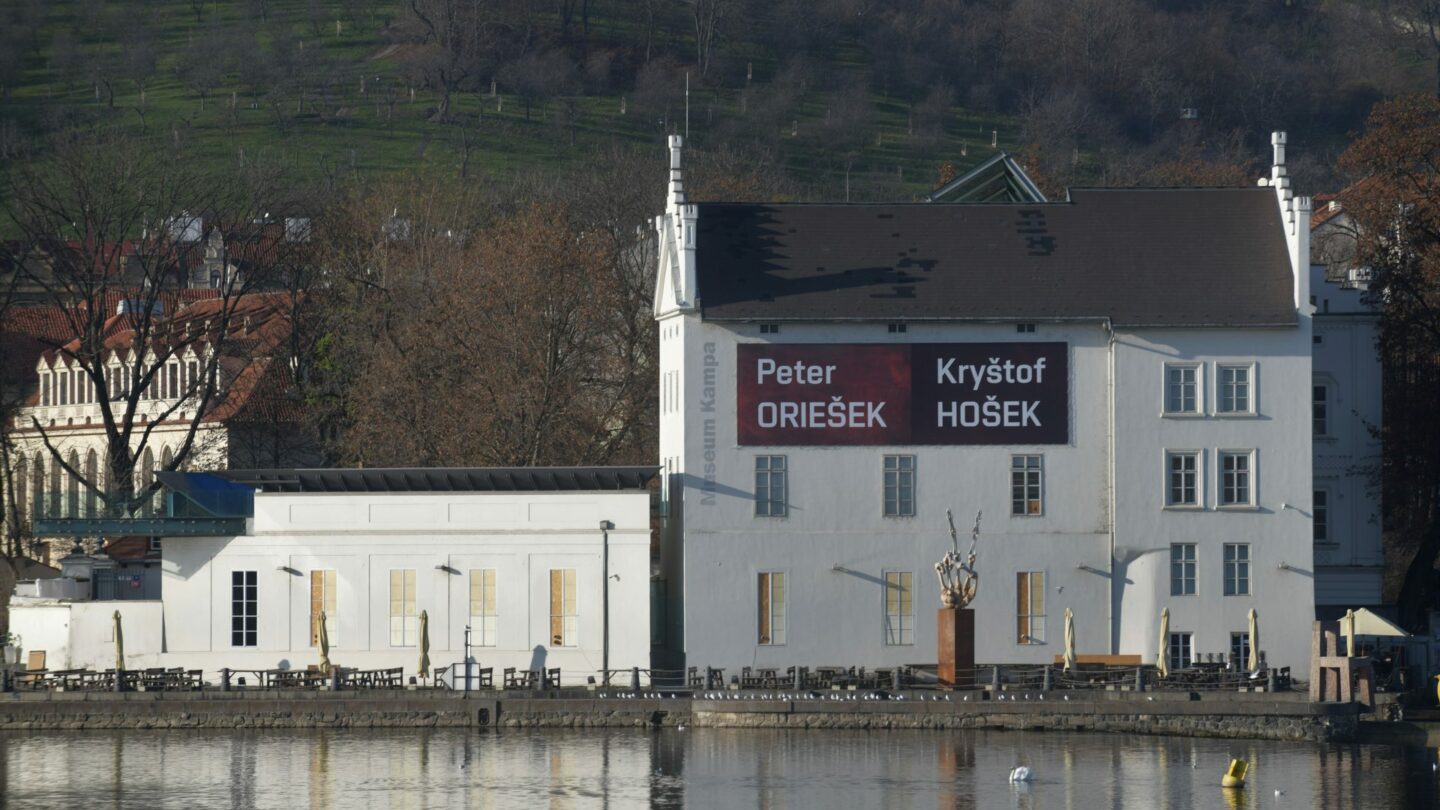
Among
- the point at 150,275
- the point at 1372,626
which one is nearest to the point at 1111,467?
the point at 1372,626

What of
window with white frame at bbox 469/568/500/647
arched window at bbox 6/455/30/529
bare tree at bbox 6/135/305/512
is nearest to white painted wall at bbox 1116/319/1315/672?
window with white frame at bbox 469/568/500/647

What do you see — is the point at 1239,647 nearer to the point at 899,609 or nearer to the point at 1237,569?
the point at 1237,569

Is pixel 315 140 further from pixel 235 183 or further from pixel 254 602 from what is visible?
pixel 254 602

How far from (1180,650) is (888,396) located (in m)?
10.1

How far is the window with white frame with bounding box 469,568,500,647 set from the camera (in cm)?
6084

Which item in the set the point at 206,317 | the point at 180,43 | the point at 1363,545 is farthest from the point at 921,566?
the point at 180,43

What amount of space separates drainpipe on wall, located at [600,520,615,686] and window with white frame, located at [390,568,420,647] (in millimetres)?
4812

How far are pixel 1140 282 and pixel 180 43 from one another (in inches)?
5918

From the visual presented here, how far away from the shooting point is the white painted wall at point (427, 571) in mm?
60812

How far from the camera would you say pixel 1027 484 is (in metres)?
62.2

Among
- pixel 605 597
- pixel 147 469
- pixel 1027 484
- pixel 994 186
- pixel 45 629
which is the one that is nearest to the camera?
pixel 605 597

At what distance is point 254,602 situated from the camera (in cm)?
6156

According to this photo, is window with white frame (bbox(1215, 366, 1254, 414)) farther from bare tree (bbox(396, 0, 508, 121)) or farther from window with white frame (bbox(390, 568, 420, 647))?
bare tree (bbox(396, 0, 508, 121))

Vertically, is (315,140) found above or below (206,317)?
above
